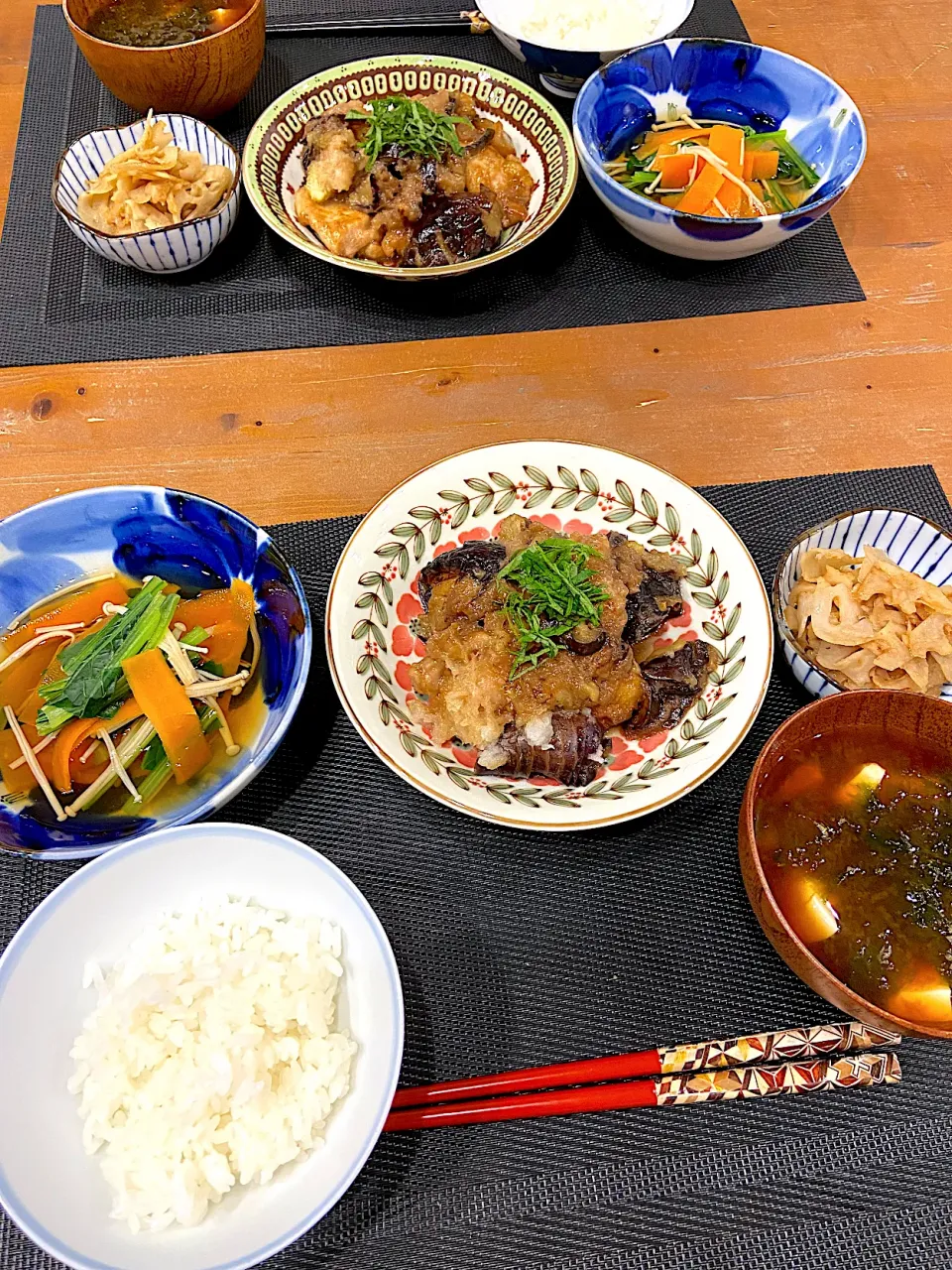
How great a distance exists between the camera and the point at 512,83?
8.25 ft

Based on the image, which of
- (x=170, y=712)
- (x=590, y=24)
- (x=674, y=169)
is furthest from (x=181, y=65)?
(x=170, y=712)

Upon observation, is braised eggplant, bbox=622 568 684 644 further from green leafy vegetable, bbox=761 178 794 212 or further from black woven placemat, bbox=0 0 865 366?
green leafy vegetable, bbox=761 178 794 212

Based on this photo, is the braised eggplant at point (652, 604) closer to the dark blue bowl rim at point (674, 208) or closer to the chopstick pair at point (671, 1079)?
the chopstick pair at point (671, 1079)

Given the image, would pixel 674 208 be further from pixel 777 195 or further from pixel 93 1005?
pixel 93 1005

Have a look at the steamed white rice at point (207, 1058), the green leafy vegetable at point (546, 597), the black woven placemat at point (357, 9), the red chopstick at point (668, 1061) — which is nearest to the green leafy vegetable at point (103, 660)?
the steamed white rice at point (207, 1058)

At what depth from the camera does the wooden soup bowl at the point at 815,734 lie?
4.26 feet

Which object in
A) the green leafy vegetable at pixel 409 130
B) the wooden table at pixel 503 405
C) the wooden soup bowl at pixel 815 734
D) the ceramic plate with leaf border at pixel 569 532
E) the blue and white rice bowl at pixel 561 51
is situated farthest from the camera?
the blue and white rice bowl at pixel 561 51

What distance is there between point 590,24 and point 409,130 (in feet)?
2.57

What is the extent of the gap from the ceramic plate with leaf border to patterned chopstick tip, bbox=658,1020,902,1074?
383 millimetres

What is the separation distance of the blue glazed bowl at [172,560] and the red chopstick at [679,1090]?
64 cm

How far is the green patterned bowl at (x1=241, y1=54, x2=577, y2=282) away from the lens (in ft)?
7.22

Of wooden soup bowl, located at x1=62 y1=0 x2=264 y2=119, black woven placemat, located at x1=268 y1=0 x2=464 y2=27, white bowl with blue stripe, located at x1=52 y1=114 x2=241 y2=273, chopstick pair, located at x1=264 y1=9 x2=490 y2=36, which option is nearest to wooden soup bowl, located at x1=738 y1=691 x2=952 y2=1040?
white bowl with blue stripe, located at x1=52 y1=114 x2=241 y2=273

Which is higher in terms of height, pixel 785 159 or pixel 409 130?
pixel 785 159

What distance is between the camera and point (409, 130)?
2.34 m
